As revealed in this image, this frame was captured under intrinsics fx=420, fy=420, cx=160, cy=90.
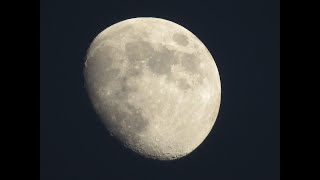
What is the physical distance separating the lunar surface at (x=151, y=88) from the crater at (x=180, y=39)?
0.07 feet

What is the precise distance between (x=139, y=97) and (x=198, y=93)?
4.12ft

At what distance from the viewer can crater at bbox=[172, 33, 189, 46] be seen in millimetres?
8625

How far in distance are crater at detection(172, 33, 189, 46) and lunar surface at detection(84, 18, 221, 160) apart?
0.07 feet

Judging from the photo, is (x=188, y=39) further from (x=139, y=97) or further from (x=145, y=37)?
(x=139, y=97)

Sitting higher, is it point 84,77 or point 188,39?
point 188,39

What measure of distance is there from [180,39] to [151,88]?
4.56 feet

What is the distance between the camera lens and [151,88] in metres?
7.96

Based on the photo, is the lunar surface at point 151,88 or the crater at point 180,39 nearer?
the lunar surface at point 151,88

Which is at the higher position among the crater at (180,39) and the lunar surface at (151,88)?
the crater at (180,39)

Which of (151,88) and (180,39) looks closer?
(151,88)

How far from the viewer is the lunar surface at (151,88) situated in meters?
7.99

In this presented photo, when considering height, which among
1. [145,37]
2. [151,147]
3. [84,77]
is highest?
[145,37]

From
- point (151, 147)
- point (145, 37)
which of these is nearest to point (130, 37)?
point (145, 37)

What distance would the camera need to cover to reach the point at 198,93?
27.6ft
